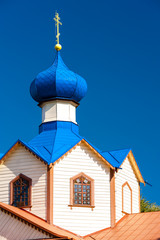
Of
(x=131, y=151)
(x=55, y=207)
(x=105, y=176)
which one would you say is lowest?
(x=55, y=207)

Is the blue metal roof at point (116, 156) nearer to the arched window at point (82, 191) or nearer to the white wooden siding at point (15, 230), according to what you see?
the arched window at point (82, 191)

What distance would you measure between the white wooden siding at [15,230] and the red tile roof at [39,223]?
217 mm

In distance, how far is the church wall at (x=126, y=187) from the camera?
21.4 meters

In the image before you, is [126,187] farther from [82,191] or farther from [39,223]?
[39,223]

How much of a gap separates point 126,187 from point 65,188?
291cm

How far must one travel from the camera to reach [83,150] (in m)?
21.4

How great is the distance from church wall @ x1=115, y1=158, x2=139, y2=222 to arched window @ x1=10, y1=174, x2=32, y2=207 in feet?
10.7

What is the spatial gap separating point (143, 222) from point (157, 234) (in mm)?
1430

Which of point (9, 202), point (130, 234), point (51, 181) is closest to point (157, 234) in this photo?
point (130, 234)

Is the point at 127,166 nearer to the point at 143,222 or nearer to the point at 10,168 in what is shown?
the point at 143,222

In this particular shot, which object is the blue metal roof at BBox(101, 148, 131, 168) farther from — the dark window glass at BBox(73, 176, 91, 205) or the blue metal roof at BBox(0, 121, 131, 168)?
the dark window glass at BBox(73, 176, 91, 205)

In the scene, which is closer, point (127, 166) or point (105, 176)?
point (105, 176)

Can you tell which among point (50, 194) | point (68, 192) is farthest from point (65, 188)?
point (50, 194)

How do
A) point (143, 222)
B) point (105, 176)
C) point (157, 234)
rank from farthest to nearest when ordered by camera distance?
1. point (105, 176)
2. point (143, 222)
3. point (157, 234)
